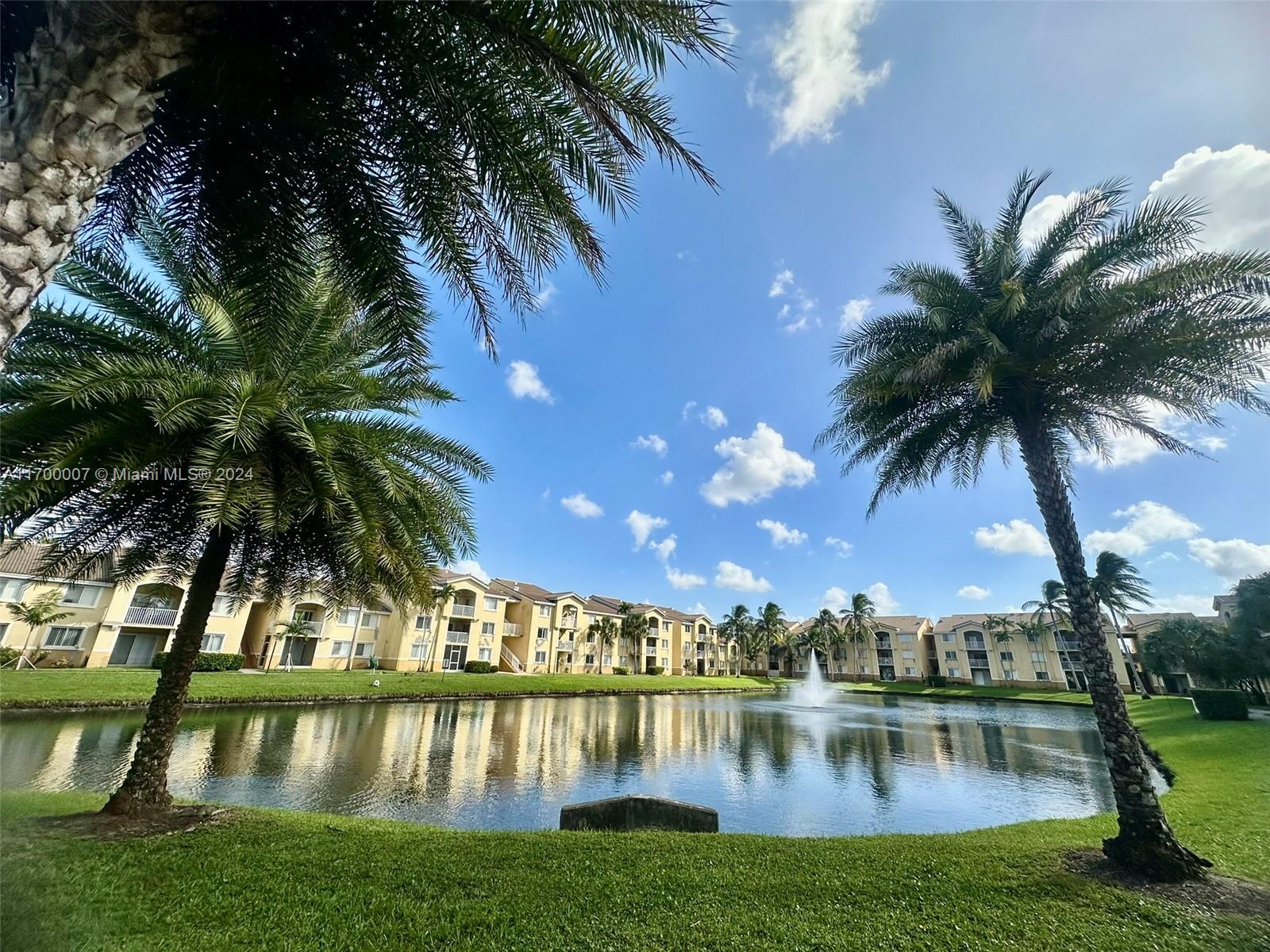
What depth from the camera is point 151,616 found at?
35.0 metres

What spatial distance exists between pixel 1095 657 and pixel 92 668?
43.5 m

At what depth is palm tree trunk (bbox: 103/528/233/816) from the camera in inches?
324

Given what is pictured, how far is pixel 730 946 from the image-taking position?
4.94 metres

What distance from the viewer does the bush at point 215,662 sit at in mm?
32125

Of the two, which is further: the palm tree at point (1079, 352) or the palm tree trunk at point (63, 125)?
the palm tree at point (1079, 352)

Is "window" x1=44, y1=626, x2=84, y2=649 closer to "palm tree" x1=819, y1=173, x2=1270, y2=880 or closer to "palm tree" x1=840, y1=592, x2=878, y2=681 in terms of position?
"palm tree" x1=819, y1=173, x2=1270, y2=880

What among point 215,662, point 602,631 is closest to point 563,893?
point 215,662

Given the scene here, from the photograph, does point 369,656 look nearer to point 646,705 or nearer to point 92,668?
point 92,668

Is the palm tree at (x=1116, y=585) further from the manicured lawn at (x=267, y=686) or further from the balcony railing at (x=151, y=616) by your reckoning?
the balcony railing at (x=151, y=616)

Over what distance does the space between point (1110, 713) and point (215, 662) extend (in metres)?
42.4

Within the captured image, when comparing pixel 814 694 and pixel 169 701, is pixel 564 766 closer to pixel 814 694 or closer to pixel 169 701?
pixel 169 701

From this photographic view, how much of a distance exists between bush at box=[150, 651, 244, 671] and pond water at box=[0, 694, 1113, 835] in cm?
1111

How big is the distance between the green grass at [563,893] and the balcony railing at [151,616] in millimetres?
33824

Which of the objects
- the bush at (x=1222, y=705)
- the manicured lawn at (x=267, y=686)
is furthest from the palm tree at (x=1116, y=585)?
the manicured lawn at (x=267, y=686)
